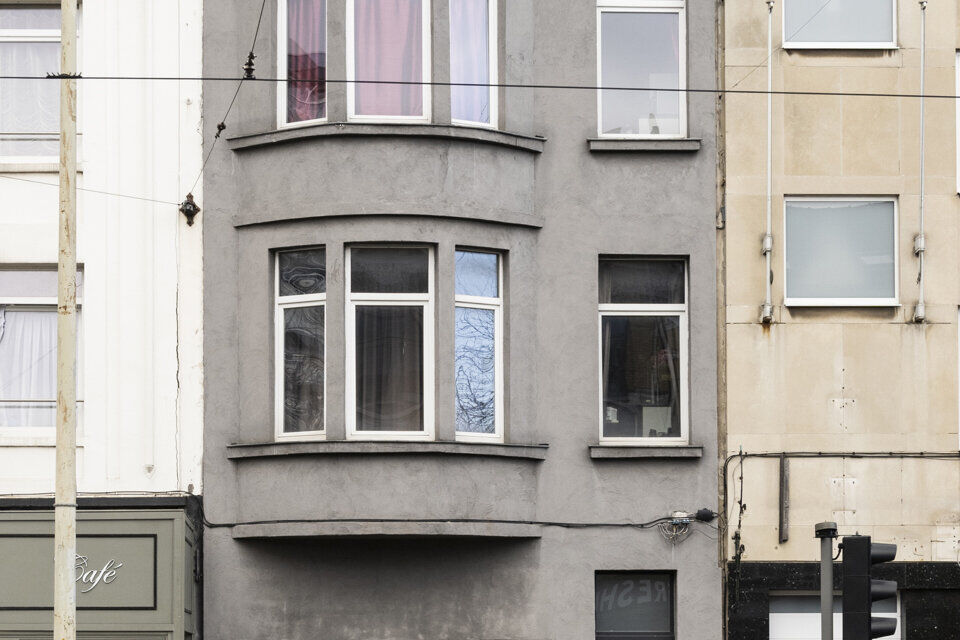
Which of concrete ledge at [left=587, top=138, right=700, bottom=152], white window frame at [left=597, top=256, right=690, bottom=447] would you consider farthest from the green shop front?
concrete ledge at [left=587, top=138, right=700, bottom=152]

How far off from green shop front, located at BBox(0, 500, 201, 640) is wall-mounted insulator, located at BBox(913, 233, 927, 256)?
8609mm

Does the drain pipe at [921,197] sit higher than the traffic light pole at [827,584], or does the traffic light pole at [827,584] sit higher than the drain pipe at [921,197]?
the drain pipe at [921,197]

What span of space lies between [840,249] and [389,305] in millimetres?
5240

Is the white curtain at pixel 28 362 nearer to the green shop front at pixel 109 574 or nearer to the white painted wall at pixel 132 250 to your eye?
the white painted wall at pixel 132 250

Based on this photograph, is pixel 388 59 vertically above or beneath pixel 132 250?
above

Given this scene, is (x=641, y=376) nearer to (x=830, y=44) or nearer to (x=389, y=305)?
(x=389, y=305)

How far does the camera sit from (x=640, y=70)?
18562 millimetres

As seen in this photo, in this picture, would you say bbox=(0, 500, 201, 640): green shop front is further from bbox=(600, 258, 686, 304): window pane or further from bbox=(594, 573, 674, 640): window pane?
bbox=(600, 258, 686, 304): window pane

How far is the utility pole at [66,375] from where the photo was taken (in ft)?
44.5

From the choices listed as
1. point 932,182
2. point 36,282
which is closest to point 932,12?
point 932,182

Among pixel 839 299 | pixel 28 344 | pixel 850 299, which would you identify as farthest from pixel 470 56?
pixel 28 344

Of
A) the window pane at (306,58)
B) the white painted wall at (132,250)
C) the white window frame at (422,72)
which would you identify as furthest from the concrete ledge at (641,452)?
the window pane at (306,58)

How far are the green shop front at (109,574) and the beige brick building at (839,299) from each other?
6027 mm

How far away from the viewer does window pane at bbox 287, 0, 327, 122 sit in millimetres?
17859
